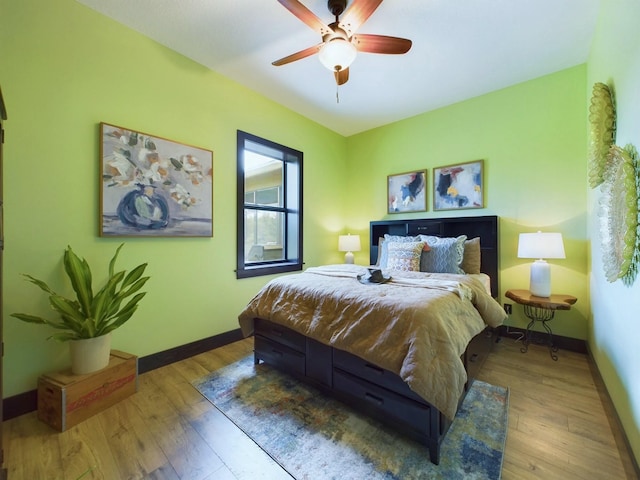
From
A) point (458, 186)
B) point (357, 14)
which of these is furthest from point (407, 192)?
point (357, 14)

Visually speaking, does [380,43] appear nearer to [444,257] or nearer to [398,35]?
[398,35]

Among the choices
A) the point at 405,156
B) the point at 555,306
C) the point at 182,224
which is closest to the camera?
the point at 555,306

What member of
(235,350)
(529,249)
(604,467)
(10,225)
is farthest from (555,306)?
(10,225)

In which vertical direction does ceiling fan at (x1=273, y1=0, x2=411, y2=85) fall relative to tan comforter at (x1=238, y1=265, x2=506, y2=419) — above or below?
above

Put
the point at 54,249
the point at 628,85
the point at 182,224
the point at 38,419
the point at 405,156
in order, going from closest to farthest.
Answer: the point at 628,85 < the point at 38,419 < the point at 54,249 < the point at 182,224 < the point at 405,156

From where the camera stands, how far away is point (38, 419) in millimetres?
1643

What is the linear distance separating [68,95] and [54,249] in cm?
110

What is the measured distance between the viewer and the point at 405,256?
277cm

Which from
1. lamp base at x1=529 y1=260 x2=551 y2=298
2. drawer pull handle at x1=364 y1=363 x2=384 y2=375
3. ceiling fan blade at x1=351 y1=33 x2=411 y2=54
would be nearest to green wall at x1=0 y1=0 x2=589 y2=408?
lamp base at x1=529 y1=260 x2=551 y2=298

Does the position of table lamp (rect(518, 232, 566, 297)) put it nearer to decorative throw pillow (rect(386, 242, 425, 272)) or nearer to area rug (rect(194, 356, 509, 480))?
decorative throw pillow (rect(386, 242, 425, 272))

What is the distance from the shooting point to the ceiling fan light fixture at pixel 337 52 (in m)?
1.73

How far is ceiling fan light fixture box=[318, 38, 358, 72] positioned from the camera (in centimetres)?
173

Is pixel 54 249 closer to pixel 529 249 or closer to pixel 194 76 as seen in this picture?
pixel 194 76

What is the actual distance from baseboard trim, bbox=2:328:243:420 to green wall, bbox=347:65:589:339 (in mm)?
2936
